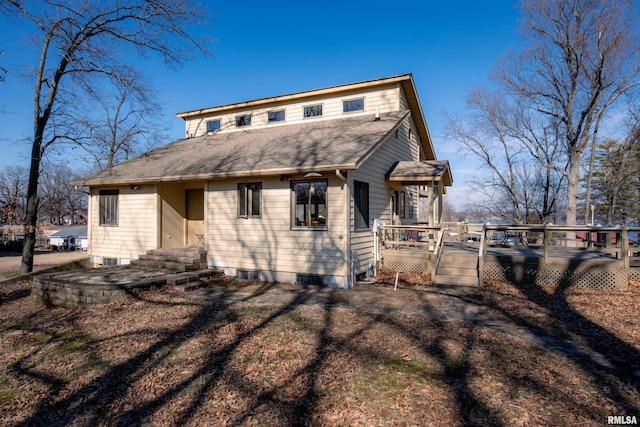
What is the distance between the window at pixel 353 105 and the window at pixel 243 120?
174 inches

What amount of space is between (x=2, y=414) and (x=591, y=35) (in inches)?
923

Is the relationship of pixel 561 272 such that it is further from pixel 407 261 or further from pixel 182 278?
pixel 182 278

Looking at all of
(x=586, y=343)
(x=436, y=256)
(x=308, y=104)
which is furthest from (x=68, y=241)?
(x=586, y=343)

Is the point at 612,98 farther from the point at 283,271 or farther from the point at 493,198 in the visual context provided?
the point at 283,271

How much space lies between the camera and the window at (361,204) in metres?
9.91

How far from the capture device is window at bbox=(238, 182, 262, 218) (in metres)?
10.5

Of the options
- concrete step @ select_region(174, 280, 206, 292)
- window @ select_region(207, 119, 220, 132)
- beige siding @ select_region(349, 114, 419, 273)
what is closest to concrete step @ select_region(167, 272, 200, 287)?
concrete step @ select_region(174, 280, 206, 292)

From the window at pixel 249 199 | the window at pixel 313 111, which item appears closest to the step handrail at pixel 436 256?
the window at pixel 249 199

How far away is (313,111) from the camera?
15.0 meters

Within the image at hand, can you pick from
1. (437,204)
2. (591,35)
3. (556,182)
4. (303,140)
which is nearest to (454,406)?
(303,140)

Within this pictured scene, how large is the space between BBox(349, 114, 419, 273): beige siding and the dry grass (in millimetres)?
2916

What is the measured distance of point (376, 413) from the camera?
11.6 feet

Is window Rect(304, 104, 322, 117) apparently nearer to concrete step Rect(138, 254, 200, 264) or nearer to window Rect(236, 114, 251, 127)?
window Rect(236, 114, 251, 127)

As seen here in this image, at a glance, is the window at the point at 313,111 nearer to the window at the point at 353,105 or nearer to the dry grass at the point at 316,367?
the window at the point at 353,105
